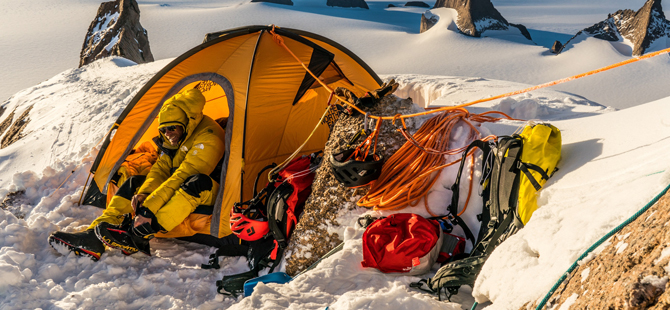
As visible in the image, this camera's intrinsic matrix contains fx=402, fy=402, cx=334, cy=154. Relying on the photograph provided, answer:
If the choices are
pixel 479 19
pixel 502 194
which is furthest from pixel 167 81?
pixel 479 19

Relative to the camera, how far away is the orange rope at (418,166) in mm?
2598

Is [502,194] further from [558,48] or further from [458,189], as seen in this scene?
[558,48]

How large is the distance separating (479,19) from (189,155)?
20541 mm

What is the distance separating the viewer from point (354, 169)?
2.59 metres

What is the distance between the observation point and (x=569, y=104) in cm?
504

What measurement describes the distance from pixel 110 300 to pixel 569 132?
3.08 meters

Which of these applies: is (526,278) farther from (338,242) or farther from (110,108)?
(110,108)

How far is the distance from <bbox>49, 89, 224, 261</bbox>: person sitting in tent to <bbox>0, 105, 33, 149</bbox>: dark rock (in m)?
4.38

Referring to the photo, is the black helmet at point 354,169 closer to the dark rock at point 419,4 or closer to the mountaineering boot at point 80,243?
the mountaineering boot at point 80,243

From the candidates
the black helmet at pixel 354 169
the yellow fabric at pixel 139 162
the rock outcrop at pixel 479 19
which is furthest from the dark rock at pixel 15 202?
the rock outcrop at pixel 479 19

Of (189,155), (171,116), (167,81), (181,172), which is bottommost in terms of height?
(181,172)

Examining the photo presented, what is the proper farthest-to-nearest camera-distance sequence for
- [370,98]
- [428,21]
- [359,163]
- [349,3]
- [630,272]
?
1. [349,3]
2. [428,21]
3. [370,98]
4. [359,163]
5. [630,272]

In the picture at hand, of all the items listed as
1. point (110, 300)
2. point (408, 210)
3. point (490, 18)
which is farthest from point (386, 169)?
point (490, 18)

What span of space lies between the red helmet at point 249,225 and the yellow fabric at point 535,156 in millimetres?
1763
